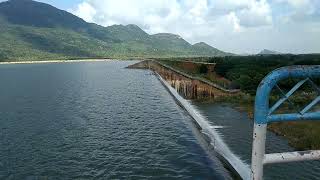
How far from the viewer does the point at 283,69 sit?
10.4 metres

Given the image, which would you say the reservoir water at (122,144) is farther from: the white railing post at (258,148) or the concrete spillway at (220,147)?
the white railing post at (258,148)

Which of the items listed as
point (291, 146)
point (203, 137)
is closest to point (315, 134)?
point (291, 146)

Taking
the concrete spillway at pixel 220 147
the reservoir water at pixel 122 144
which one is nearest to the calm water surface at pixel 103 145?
the reservoir water at pixel 122 144

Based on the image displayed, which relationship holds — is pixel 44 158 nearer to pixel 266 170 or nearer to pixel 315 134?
pixel 266 170

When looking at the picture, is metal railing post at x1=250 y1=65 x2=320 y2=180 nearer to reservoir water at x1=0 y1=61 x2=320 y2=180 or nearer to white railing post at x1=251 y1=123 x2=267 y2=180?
white railing post at x1=251 y1=123 x2=267 y2=180

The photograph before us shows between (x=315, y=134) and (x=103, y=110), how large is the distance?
28.7 m

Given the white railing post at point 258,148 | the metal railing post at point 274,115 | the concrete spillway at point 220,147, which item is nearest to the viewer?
the metal railing post at point 274,115

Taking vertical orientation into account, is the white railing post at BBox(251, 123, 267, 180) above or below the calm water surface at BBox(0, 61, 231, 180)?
above

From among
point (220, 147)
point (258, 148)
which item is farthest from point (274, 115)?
point (220, 147)

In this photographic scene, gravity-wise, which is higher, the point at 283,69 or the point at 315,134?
the point at 283,69

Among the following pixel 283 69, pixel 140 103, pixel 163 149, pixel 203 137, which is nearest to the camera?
pixel 283 69

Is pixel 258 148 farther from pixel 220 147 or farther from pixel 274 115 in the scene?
pixel 220 147

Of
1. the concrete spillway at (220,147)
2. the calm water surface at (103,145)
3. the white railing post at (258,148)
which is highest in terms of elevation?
the white railing post at (258,148)

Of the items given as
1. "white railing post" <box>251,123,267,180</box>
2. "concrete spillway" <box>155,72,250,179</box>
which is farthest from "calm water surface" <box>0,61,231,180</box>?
"white railing post" <box>251,123,267,180</box>
